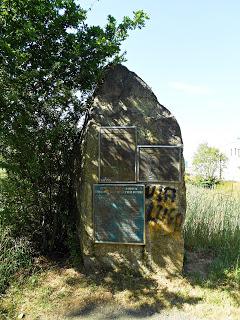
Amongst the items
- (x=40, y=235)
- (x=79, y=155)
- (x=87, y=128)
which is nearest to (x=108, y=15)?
(x=87, y=128)

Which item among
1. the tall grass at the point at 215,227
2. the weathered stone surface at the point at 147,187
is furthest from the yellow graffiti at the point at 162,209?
the tall grass at the point at 215,227

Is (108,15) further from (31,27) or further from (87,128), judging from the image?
(87,128)

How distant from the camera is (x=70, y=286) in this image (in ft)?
16.1

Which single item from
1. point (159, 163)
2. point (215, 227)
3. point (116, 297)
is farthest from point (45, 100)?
point (215, 227)

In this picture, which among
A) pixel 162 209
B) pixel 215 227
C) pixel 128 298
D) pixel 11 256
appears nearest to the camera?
pixel 128 298

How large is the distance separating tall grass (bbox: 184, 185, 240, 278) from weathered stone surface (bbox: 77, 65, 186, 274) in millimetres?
1133

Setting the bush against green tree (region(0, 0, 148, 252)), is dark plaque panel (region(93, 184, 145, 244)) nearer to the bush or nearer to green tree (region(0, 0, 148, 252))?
green tree (region(0, 0, 148, 252))

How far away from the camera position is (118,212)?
529 cm

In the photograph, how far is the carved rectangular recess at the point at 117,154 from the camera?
529cm

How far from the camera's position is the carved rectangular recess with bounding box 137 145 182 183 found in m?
5.25

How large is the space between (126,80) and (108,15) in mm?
1082

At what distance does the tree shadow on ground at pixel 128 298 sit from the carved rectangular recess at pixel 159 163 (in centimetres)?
136

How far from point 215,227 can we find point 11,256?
3713 mm

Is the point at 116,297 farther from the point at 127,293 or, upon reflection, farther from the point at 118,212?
the point at 118,212
